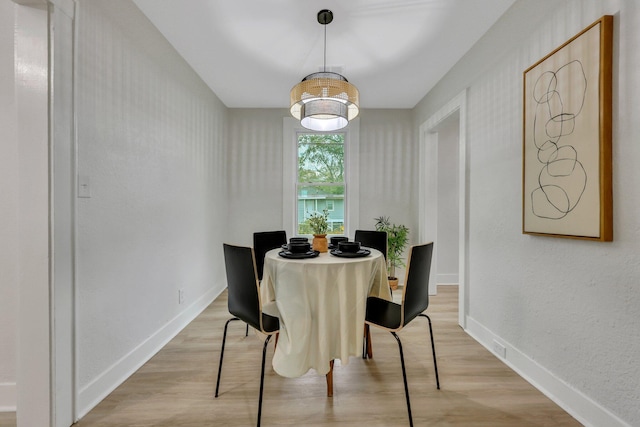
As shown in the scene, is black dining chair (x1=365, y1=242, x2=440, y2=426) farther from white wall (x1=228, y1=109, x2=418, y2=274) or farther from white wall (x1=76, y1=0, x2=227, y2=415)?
white wall (x1=228, y1=109, x2=418, y2=274)

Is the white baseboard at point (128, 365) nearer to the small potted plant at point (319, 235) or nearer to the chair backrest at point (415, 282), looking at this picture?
the small potted plant at point (319, 235)

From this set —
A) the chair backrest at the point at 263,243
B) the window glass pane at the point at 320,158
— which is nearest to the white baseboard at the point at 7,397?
the chair backrest at the point at 263,243

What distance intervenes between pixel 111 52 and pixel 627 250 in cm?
308

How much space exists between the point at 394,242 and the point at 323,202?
3.89ft

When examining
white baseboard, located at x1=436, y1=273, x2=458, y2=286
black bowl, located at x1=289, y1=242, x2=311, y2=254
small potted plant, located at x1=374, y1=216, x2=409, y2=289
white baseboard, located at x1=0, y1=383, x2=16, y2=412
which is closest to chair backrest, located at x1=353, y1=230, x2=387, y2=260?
black bowl, located at x1=289, y1=242, x2=311, y2=254

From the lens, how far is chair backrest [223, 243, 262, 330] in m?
1.63

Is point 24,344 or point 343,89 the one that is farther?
point 343,89

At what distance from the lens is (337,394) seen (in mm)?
1854

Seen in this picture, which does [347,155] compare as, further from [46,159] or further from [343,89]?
[46,159]

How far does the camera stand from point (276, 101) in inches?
159

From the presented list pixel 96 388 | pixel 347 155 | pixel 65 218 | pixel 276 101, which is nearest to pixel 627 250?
pixel 65 218

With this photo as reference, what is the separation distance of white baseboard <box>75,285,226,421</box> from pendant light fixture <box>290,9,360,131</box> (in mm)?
2161

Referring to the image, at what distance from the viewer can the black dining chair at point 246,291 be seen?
1633 millimetres

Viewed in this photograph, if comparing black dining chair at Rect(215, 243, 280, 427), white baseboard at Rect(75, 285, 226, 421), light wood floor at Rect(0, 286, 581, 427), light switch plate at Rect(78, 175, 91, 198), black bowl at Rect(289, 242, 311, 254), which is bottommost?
light wood floor at Rect(0, 286, 581, 427)
